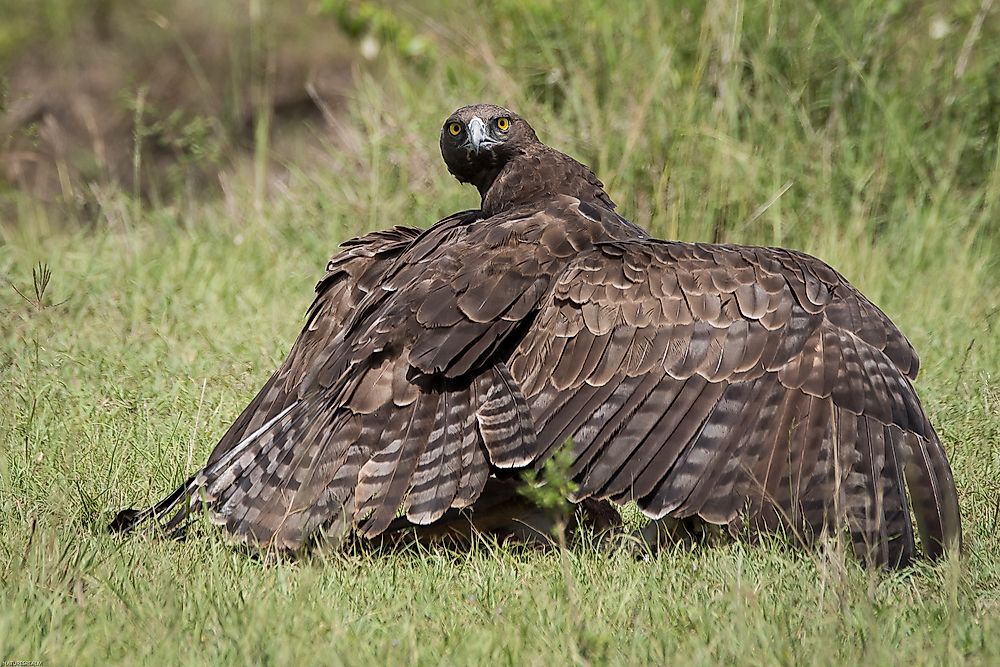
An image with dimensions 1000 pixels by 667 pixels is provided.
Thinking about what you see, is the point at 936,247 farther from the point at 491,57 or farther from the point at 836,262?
the point at 491,57

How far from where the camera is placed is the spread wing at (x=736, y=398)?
416cm

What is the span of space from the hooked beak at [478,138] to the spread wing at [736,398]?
1.26 metres

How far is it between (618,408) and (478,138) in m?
1.80

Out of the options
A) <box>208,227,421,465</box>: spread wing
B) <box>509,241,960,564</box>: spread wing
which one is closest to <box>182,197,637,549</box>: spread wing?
<box>509,241,960,564</box>: spread wing

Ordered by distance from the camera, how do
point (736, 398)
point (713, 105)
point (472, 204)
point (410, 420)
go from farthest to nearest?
point (713, 105) → point (472, 204) → point (410, 420) → point (736, 398)

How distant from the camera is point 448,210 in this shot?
8.04 metres

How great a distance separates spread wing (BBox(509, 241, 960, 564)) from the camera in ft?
13.6

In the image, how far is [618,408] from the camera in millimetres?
4301

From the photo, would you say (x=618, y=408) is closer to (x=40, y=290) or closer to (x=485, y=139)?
(x=485, y=139)

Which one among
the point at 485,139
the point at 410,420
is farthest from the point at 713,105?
the point at 410,420

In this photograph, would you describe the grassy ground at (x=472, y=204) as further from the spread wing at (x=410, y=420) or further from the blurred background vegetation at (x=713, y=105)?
the spread wing at (x=410, y=420)

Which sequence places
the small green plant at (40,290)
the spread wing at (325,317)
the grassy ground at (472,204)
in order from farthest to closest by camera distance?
the spread wing at (325,317), the small green plant at (40,290), the grassy ground at (472,204)

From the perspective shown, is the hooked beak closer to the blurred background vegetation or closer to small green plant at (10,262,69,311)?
small green plant at (10,262,69,311)

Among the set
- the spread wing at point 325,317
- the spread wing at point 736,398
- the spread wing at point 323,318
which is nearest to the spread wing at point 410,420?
the spread wing at point 736,398
